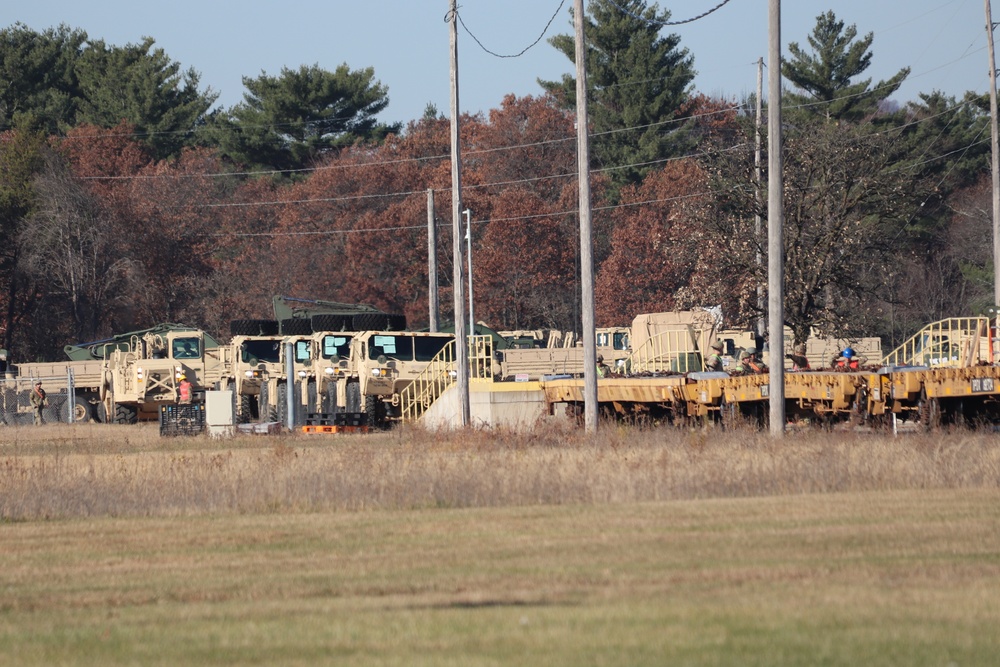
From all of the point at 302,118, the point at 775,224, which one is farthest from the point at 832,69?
the point at 775,224

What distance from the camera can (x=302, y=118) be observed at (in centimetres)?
8100

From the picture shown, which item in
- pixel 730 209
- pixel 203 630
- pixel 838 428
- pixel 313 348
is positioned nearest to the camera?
pixel 203 630

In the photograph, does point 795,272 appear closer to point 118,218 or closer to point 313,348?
point 313,348

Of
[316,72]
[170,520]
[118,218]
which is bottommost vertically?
A: [170,520]

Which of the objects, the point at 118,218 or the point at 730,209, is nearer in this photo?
the point at 730,209

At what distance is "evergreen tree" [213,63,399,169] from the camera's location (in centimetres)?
8006

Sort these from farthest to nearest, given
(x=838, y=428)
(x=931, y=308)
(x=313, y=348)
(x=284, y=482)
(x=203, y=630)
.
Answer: (x=931, y=308)
(x=313, y=348)
(x=838, y=428)
(x=284, y=482)
(x=203, y=630)

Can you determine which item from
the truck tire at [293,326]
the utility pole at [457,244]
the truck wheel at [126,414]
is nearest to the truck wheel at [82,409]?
the truck wheel at [126,414]

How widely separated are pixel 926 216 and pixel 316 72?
33.4 m

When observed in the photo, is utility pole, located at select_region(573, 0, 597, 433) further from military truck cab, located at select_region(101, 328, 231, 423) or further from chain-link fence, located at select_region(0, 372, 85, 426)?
chain-link fence, located at select_region(0, 372, 85, 426)

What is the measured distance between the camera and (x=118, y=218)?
227ft

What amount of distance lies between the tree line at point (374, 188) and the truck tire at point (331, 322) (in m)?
22.7

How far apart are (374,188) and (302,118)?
32.8 ft

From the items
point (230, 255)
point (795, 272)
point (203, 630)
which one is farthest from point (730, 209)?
point (230, 255)
